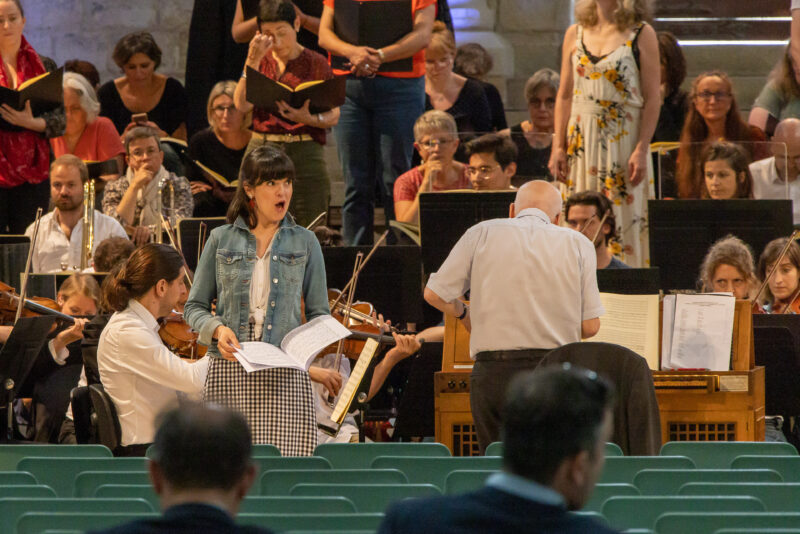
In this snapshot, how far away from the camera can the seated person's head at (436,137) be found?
678 centimetres

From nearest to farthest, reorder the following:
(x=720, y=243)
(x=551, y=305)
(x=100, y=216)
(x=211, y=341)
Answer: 1. (x=211, y=341)
2. (x=551, y=305)
3. (x=720, y=243)
4. (x=100, y=216)

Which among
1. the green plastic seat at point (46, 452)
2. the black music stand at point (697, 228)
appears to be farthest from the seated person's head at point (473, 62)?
the green plastic seat at point (46, 452)

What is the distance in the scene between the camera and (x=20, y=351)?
17.1ft

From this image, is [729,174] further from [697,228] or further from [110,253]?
[110,253]

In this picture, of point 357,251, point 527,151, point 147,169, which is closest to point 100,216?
point 147,169

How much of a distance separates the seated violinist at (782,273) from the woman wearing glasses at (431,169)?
1.56 metres

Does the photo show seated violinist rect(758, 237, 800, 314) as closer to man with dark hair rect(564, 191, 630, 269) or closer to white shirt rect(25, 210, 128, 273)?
man with dark hair rect(564, 191, 630, 269)

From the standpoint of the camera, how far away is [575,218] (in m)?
6.31

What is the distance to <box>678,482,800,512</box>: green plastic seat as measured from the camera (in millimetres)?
3041

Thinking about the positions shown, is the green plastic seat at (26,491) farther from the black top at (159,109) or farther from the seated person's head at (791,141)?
the black top at (159,109)

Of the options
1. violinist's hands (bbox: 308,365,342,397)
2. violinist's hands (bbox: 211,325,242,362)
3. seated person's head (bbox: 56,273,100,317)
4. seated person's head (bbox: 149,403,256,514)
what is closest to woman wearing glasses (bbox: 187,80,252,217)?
seated person's head (bbox: 56,273,100,317)

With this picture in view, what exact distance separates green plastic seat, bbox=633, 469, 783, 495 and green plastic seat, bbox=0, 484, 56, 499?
143cm

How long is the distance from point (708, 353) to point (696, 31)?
17.1 feet

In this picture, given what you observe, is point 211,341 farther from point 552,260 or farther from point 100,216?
point 100,216
